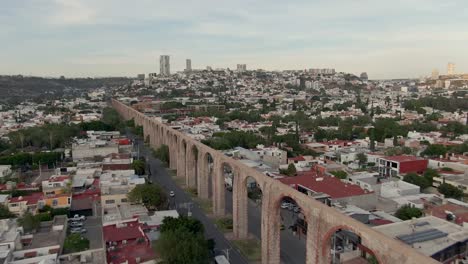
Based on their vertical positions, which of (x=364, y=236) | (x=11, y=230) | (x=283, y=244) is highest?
(x=364, y=236)

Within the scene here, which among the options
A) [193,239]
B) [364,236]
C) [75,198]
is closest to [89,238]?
[75,198]

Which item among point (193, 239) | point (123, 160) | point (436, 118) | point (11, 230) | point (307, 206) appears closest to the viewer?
point (307, 206)

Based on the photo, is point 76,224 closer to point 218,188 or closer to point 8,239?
point 8,239

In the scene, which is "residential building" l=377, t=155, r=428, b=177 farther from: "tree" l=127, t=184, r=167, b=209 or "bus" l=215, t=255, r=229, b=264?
"bus" l=215, t=255, r=229, b=264

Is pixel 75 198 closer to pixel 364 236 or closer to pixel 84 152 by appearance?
pixel 84 152

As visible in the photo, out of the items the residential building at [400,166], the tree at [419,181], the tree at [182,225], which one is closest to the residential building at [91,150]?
the tree at [182,225]

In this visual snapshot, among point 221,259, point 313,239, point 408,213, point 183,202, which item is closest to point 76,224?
point 183,202

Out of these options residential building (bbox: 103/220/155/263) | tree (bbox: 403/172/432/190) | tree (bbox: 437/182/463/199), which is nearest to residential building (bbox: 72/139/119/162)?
residential building (bbox: 103/220/155/263)
